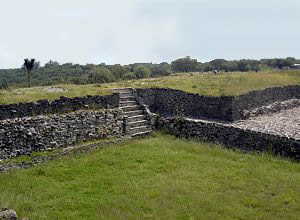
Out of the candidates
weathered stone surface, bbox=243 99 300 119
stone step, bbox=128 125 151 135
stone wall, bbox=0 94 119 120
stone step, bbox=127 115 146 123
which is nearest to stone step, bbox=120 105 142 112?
stone step, bbox=127 115 146 123

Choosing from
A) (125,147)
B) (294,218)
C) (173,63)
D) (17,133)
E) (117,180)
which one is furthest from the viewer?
(173,63)

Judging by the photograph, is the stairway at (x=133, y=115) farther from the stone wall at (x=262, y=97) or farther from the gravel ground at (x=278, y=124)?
the stone wall at (x=262, y=97)

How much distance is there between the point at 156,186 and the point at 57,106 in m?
6.13

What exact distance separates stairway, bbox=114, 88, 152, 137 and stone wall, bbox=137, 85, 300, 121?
145 cm

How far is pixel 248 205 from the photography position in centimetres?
1194

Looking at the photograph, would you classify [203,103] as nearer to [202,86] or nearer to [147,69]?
[202,86]

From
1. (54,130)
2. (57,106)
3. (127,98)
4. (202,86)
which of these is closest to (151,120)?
(127,98)

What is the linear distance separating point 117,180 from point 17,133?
165 inches

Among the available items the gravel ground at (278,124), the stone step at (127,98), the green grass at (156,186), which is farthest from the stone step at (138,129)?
the gravel ground at (278,124)

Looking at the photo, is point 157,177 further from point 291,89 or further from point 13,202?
point 291,89

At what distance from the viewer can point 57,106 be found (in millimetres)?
17219

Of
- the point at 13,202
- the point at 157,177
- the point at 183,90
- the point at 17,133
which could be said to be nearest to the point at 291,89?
the point at 183,90

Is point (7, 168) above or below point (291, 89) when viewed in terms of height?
below

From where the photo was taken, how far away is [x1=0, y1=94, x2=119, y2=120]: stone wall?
611 inches
